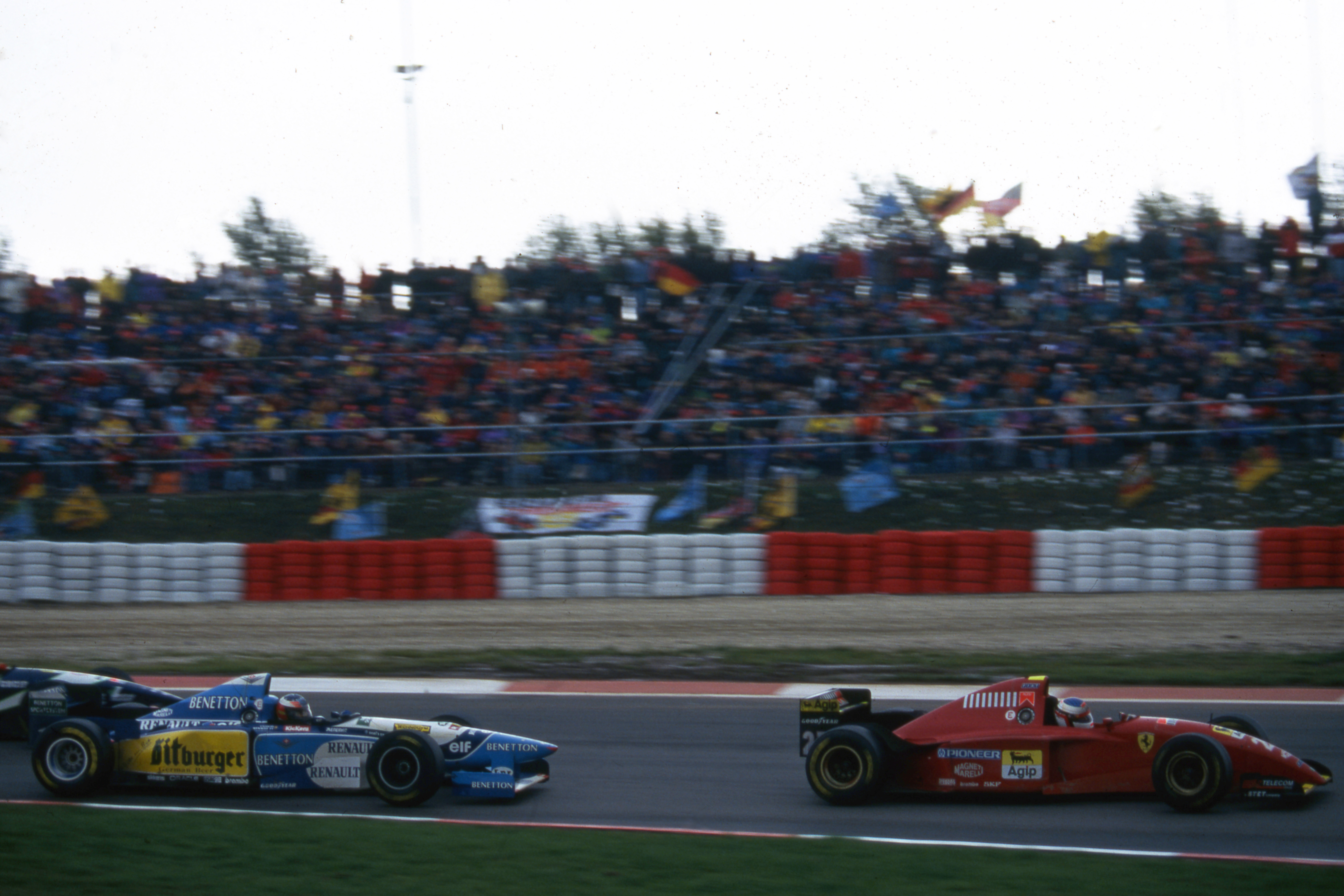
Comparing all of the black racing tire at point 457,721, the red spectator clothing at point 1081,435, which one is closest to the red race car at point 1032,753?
the black racing tire at point 457,721

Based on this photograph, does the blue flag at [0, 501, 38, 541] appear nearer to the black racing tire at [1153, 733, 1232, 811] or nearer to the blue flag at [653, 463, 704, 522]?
the blue flag at [653, 463, 704, 522]

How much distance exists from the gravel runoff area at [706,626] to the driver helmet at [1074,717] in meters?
5.62

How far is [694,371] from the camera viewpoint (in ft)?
64.5

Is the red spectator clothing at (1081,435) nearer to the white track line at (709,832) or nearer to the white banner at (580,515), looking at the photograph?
the white banner at (580,515)

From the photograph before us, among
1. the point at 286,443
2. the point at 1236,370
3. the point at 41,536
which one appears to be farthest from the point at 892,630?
the point at 41,536

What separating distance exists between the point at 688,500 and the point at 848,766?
9639mm

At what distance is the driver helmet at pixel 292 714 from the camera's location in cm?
809

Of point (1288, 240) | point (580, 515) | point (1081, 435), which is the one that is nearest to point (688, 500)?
point (580, 515)

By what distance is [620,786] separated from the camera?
8.30 metres

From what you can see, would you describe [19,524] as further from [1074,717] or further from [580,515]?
[1074,717]

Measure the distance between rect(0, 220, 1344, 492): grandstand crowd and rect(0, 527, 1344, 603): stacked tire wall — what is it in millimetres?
1421

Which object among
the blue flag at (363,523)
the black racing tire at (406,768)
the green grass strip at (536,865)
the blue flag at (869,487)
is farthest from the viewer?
the blue flag at (363,523)

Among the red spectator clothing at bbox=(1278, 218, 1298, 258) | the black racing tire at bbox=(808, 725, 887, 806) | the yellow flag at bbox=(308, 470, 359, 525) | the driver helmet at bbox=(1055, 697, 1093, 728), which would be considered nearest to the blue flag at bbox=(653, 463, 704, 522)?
the yellow flag at bbox=(308, 470, 359, 525)

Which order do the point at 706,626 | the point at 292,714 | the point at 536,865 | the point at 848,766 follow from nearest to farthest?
the point at 536,865 → the point at 848,766 → the point at 292,714 → the point at 706,626
